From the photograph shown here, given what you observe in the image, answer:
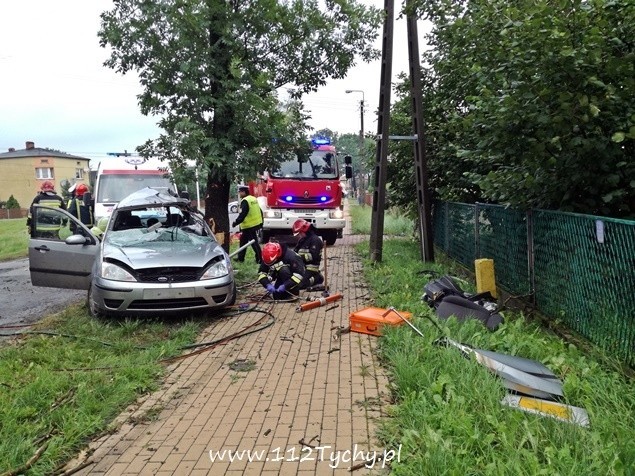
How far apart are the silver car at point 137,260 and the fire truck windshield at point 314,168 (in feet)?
18.9

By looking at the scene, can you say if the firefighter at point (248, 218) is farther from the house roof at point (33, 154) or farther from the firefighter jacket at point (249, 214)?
the house roof at point (33, 154)

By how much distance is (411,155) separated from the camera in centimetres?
1341

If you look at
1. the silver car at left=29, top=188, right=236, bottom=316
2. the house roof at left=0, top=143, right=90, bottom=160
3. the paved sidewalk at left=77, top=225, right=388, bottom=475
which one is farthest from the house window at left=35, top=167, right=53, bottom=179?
the paved sidewalk at left=77, top=225, right=388, bottom=475

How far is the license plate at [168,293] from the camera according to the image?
664cm

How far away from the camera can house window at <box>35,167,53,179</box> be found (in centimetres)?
7094

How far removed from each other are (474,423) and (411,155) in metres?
10.6

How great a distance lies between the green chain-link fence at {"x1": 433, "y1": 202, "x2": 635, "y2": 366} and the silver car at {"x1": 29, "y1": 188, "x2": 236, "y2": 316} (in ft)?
12.5

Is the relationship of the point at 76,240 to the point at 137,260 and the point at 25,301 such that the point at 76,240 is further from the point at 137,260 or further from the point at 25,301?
the point at 25,301

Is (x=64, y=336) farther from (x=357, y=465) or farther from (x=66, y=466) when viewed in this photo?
(x=357, y=465)

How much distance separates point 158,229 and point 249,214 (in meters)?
4.01

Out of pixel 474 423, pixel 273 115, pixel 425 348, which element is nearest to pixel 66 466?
pixel 474 423

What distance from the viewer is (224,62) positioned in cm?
914

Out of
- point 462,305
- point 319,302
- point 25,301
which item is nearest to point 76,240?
point 25,301

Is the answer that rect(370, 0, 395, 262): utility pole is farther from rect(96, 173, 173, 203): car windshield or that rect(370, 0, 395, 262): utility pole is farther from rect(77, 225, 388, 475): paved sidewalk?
rect(96, 173, 173, 203): car windshield
